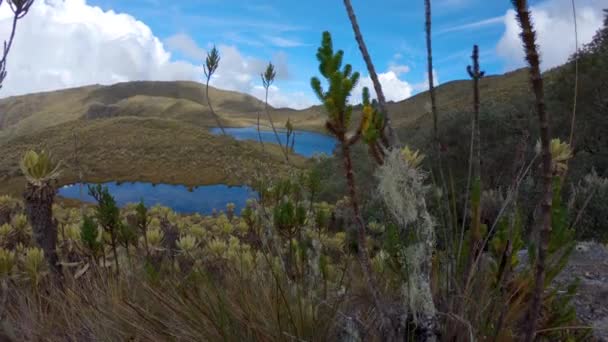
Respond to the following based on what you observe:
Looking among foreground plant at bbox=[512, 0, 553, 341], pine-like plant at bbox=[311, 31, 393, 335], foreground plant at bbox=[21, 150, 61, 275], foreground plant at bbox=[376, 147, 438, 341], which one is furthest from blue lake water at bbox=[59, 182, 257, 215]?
foreground plant at bbox=[512, 0, 553, 341]

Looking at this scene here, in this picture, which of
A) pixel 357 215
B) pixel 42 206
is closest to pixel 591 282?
pixel 357 215

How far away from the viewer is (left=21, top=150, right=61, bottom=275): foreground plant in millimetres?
2832

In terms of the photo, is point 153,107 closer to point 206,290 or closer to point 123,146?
point 123,146

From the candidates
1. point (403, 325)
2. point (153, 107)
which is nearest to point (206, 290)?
point (403, 325)

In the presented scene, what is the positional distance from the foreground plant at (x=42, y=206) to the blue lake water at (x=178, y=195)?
25.0m

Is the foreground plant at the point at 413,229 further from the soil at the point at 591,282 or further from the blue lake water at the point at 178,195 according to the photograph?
the blue lake water at the point at 178,195

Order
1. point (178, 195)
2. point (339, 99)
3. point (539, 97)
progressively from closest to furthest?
point (539, 97)
point (339, 99)
point (178, 195)

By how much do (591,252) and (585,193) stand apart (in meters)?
2.08

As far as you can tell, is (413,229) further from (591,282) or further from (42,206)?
(591,282)

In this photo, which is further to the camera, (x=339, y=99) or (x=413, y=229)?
(x=413, y=229)

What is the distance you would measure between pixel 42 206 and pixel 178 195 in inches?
1402

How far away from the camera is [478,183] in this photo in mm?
1522

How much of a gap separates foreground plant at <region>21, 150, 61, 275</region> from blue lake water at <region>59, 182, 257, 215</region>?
82.1ft

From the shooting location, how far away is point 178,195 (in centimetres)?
3722
